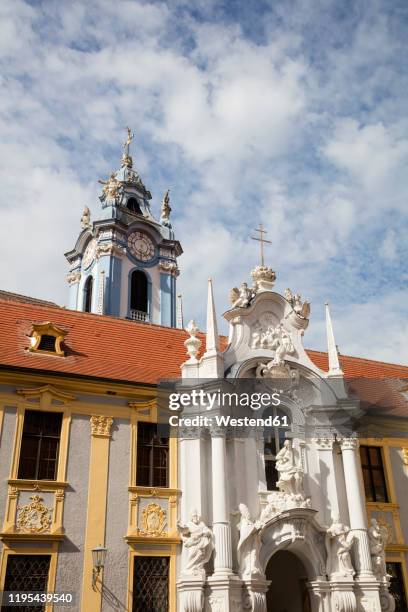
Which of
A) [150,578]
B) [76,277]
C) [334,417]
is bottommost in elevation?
[150,578]

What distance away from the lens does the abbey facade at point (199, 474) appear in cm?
1508

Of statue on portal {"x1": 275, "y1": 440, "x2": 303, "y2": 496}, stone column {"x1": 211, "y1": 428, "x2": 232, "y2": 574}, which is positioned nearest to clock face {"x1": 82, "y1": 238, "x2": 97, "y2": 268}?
stone column {"x1": 211, "y1": 428, "x2": 232, "y2": 574}

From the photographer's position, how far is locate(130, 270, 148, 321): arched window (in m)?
34.5

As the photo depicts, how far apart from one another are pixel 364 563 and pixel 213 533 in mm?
4146

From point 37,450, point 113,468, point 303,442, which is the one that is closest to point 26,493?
point 37,450

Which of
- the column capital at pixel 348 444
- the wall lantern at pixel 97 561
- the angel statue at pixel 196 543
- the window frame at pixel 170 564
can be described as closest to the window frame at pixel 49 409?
the wall lantern at pixel 97 561

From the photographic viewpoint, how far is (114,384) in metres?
17.2

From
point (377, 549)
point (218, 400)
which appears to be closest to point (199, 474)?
point (218, 400)

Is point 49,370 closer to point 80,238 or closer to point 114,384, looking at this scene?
point 114,384

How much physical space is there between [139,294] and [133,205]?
673 centimetres

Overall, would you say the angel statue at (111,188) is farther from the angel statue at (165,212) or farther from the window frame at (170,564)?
the window frame at (170,564)

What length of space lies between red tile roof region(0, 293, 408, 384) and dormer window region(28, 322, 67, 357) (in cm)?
22

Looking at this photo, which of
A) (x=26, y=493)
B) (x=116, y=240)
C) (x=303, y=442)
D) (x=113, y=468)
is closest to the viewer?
(x=26, y=493)

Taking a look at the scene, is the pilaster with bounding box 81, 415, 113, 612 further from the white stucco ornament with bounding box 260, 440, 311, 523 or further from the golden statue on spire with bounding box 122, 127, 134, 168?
the golden statue on spire with bounding box 122, 127, 134, 168
